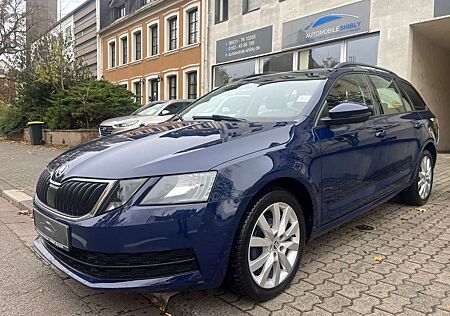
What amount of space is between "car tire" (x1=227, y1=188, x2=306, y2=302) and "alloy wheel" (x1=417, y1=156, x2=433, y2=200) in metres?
2.86

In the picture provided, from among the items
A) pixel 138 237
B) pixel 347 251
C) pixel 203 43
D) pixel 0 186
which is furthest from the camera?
pixel 203 43

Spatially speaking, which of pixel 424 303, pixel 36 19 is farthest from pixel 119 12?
pixel 424 303

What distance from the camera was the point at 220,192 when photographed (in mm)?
2277

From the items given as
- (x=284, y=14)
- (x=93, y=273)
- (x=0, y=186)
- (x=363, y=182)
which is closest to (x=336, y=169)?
(x=363, y=182)

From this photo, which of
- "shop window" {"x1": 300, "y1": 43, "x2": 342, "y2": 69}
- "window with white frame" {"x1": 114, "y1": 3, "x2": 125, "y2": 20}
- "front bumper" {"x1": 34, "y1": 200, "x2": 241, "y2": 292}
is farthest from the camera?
"window with white frame" {"x1": 114, "y1": 3, "x2": 125, "y2": 20}

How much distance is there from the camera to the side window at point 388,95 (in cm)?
420

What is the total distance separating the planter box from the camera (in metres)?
13.7

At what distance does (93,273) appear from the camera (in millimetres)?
2299

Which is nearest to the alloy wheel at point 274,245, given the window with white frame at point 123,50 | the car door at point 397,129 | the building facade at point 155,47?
the car door at point 397,129

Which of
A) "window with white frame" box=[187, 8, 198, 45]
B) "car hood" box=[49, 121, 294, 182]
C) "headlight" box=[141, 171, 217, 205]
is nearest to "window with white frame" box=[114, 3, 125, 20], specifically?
"window with white frame" box=[187, 8, 198, 45]

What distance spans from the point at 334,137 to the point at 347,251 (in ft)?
3.60

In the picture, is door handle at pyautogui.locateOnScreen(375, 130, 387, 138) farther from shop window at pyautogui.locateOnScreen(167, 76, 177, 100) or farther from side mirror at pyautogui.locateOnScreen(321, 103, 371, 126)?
shop window at pyautogui.locateOnScreen(167, 76, 177, 100)

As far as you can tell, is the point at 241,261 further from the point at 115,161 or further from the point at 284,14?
the point at 284,14

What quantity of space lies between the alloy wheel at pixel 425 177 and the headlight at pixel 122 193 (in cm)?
400
